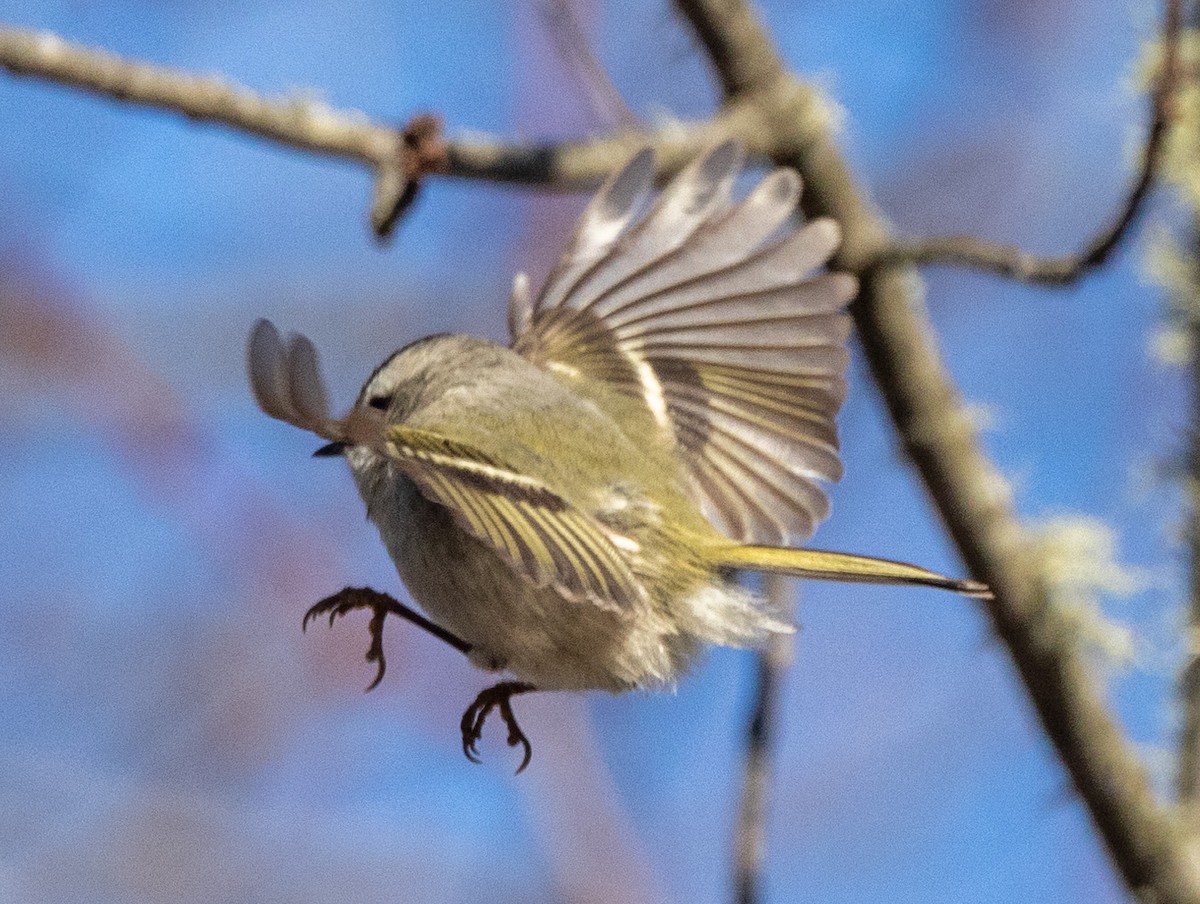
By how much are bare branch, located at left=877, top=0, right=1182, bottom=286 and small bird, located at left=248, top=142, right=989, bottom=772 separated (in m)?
0.12

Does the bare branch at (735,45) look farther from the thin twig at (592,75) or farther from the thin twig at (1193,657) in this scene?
the thin twig at (1193,657)

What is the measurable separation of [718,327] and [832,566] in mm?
363

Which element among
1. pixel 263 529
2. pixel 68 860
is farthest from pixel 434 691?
pixel 68 860

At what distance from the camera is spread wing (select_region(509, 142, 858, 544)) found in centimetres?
116

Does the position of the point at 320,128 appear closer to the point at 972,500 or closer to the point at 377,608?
the point at 377,608

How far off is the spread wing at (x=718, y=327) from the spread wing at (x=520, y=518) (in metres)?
0.28

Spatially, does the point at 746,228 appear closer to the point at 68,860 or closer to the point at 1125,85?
the point at 1125,85

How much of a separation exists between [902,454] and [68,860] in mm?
1469

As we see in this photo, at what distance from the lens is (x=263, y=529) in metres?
2.24

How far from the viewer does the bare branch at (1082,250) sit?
38.4 inches

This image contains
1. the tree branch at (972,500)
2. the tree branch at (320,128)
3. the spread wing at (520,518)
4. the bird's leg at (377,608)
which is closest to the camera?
the spread wing at (520,518)

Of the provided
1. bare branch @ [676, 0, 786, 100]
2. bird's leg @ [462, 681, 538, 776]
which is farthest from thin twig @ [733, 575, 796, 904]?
bare branch @ [676, 0, 786, 100]

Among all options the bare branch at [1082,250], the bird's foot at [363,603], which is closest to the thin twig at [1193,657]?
the bare branch at [1082,250]

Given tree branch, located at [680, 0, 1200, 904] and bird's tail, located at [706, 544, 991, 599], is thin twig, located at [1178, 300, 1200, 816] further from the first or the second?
bird's tail, located at [706, 544, 991, 599]
